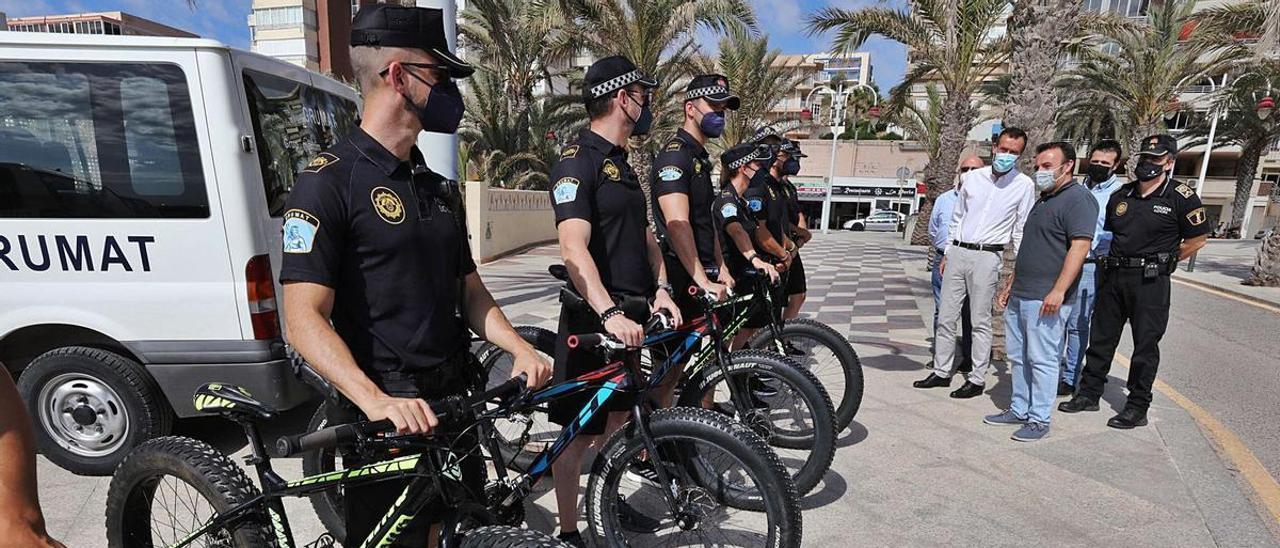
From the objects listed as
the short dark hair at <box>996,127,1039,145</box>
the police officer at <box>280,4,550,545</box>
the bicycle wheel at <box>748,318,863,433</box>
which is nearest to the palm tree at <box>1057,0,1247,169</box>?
the short dark hair at <box>996,127,1039,145</box>

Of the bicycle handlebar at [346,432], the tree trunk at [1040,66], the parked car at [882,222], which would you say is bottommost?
the parked car at [882,222]

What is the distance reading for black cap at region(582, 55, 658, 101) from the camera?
261 cm

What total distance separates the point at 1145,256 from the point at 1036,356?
110 centimetres

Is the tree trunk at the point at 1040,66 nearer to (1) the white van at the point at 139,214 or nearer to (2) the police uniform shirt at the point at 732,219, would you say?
(2) the police uniform shirt at the point at 732,219

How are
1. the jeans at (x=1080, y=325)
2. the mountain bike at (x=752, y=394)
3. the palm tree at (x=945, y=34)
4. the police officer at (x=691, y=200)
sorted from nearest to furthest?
the mountain bike at (x=752, y=394) < the police officer at (x=691, y=200) < the jeans at (x=1080, y=325) < the palm tree at (x=945, y=34)

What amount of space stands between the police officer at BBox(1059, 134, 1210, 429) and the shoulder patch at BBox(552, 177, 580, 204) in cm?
404

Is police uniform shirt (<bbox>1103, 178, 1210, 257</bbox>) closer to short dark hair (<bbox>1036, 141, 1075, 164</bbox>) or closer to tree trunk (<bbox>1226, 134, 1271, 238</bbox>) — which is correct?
short dark hair (<bbox>1036, 141, 1075, 164</bbox>)

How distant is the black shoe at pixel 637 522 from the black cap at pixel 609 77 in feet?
5.61

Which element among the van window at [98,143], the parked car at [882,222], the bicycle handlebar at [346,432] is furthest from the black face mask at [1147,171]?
the parked car at [882,222]

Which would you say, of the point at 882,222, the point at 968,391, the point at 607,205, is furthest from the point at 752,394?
the point at 882,222

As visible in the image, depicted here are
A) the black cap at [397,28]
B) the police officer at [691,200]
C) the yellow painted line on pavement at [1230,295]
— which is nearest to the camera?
the black cap at [397,28]

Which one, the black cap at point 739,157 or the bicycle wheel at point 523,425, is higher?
the black cap at point 739,157

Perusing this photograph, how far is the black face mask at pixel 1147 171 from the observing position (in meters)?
4.27

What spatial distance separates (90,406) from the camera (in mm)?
3268
